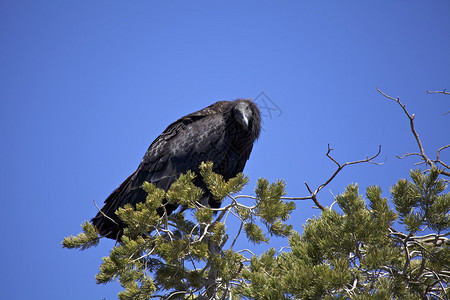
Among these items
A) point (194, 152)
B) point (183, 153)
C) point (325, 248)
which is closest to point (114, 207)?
point (183, 153)

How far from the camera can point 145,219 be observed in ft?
12.2

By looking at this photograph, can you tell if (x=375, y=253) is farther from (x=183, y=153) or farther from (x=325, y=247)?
(x=183, y=153)

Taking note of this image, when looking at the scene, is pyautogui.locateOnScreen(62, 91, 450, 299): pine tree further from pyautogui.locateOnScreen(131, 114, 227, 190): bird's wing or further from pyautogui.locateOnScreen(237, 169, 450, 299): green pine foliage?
pyautogui.locateOnScreen(131, 114, 227, 190): bird's wing

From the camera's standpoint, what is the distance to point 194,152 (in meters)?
5.75

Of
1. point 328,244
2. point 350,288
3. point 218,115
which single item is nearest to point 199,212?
point 328,244

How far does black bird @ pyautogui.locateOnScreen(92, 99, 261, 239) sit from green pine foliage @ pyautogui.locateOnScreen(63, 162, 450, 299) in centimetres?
167

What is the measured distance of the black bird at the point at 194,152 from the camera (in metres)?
5.73

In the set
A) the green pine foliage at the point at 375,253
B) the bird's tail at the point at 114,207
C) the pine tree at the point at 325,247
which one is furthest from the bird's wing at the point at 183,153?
the green pine foliage at the point at 375,253

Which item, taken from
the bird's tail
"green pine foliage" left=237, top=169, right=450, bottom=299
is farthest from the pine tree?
the bird's tail

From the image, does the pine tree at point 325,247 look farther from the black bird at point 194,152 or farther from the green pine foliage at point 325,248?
the black bird at point 194,152

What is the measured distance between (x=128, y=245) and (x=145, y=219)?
29cm

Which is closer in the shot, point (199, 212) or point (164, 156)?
point (199, 212)

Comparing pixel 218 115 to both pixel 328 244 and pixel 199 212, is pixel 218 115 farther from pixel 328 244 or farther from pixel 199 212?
pixel 328 244

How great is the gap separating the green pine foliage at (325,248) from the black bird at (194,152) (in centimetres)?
167
